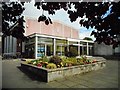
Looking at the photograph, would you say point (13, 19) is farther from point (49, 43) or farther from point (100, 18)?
point (49, 43)

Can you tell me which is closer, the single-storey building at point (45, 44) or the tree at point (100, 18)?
the tree at point (100, 18)

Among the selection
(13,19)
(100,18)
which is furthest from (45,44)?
(100,18)

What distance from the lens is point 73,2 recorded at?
2730 mm

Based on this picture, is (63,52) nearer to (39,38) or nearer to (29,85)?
(39,38)

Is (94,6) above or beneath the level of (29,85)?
above

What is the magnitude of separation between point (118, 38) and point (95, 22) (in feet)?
1.55

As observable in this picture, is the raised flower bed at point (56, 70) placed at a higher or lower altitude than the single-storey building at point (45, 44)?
lower

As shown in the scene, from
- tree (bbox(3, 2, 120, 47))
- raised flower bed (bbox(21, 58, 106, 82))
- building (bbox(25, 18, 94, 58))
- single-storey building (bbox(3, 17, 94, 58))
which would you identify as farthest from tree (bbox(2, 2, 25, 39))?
single-storey building (bbox(3, 17, 94, 58))

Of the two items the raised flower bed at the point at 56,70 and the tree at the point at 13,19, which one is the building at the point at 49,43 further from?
the tree at the point at 13,19

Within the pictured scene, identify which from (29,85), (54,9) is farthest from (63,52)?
(54,9)

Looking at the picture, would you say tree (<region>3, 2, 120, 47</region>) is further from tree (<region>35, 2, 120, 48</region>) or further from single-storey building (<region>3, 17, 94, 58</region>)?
single-storey building (<region>3, 17, 94, 58</region>)

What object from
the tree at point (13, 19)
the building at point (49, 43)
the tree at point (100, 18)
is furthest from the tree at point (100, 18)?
the building at point (49, 43)

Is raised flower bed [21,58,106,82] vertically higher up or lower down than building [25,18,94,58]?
lower down

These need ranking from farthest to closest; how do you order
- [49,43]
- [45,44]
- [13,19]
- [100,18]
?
[49,43]
[45,44]
[13,19]
[100,18]
